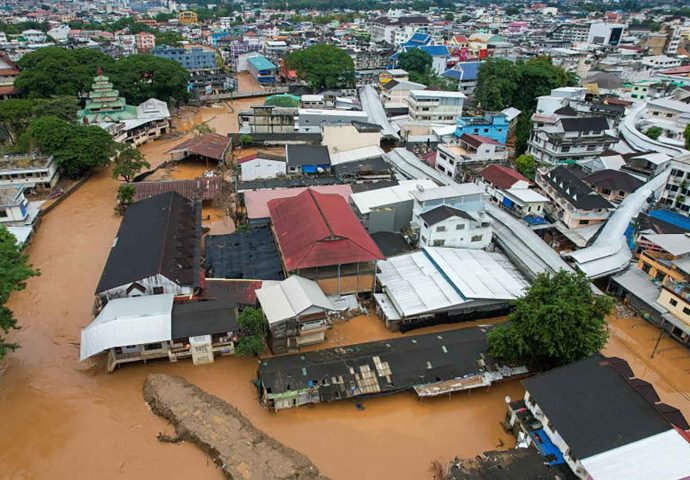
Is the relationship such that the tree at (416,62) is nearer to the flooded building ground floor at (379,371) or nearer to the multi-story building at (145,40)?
the multi-story building at (145,40)

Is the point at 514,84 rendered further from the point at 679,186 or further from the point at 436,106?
the point at 679,186

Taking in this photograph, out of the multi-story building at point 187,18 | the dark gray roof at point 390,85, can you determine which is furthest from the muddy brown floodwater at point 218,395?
the multi-story building at point 187,18

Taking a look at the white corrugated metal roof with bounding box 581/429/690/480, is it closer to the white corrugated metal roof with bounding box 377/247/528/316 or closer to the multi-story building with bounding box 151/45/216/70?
the white corrugated metal roof with bounding box 377/247/528/316

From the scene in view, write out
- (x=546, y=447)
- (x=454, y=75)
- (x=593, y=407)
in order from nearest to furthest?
(x=593, y=407) < (x=546, y=447) < (x=454, y=75)

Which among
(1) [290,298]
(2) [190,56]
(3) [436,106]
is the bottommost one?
(1) [290,298]

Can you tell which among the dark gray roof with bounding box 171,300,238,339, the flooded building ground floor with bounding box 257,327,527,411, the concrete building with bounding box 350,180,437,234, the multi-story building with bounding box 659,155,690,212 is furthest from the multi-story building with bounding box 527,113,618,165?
the dark gray roof with bounding box 171,300,238,339

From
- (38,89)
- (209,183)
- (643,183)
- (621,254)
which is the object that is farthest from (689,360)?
(38,89)

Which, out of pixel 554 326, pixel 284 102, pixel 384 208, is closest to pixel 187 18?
pixel 284 102
